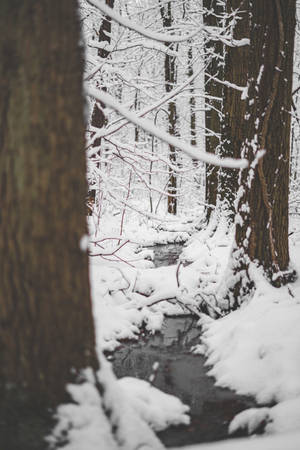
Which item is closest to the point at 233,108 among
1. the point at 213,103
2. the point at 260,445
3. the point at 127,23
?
the point at 213,103

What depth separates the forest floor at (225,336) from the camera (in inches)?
64.6

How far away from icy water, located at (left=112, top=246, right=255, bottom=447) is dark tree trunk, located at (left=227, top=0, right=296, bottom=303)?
828 mm

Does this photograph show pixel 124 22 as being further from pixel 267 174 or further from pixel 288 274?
pixel 288 274

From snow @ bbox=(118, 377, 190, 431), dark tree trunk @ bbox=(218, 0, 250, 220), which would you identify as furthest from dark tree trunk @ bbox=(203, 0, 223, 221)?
snow @ bbox=(118, 377, 190, 431)

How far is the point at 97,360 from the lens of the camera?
4.24ft

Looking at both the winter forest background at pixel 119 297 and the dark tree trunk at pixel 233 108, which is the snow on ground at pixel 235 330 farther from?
the dark tree trunk at pixel 233 108

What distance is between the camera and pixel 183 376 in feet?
7.64

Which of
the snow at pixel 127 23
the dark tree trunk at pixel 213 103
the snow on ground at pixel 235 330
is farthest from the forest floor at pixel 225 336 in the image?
the dark tree trunk at pixel 213 103

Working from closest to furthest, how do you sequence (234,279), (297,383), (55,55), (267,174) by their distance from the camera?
(55,55), (297,383), (267,174), (234,279)

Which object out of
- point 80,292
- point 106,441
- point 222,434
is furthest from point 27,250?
point 222,434

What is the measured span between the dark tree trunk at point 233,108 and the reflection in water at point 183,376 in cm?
254

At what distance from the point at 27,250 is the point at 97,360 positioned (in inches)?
23.3

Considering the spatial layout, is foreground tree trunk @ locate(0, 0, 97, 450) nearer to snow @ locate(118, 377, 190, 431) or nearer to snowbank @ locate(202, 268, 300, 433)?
snow @ locate(118, 377, 190, 431)

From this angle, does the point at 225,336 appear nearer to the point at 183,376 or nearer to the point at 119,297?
the point at 183,376
